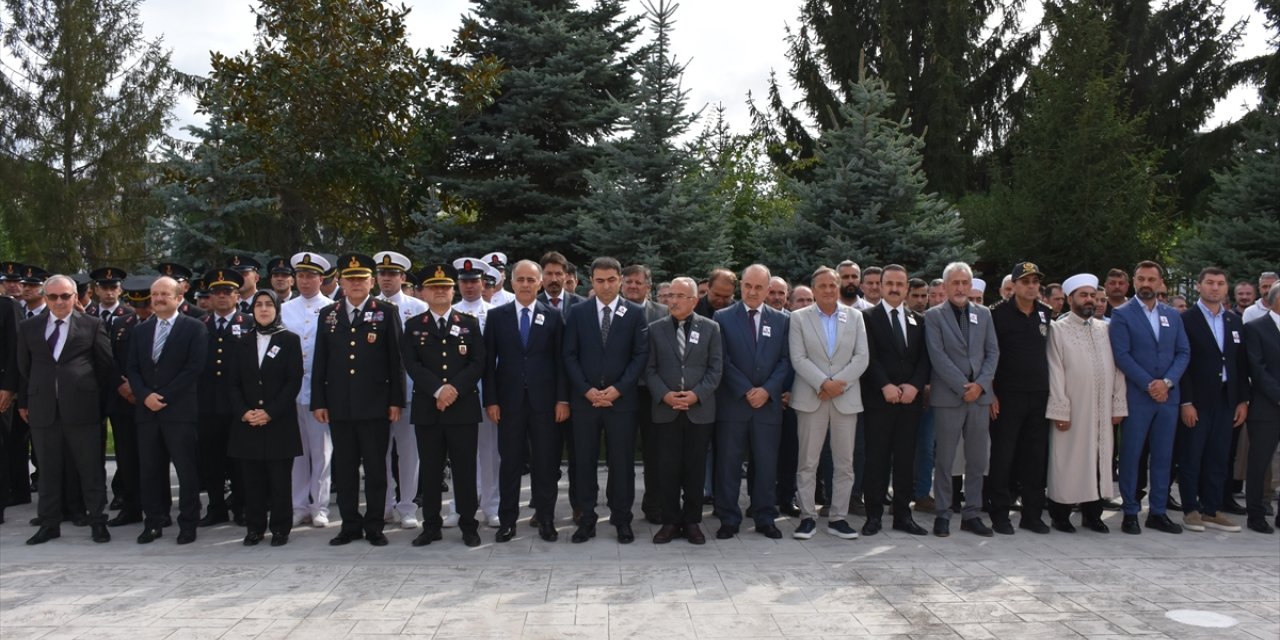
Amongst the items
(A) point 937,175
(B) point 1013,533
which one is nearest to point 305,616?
(B) point 1013,533

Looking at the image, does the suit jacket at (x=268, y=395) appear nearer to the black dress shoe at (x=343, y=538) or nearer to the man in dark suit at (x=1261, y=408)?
the black dress shoe at (x=343, y=538)

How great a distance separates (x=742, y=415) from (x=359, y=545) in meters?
3.01

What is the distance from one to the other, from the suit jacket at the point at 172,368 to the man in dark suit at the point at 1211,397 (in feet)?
25.5

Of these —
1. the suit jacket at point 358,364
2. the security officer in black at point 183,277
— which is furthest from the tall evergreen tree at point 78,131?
the suit jacket at point 358,364

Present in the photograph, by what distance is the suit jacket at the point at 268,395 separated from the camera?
22.4ft

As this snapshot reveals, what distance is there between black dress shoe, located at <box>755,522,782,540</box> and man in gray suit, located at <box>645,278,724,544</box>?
50 cm

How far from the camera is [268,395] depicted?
6863 mm

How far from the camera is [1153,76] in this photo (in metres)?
24.7

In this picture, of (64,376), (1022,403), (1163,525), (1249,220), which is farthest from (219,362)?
(1249,220)

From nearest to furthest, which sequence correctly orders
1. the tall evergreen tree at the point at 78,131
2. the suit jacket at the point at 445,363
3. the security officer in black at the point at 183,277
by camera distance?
1. the suit jacket at the point at 445,363
2. the security officer in black at the point at 183,277
3. the tall evergreen tree at the point at 78,131

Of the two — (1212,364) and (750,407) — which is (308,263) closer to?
(750,407)

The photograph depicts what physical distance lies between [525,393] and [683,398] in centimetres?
120

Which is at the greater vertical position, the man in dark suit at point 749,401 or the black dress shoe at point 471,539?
the man in dark suit at point 749,401

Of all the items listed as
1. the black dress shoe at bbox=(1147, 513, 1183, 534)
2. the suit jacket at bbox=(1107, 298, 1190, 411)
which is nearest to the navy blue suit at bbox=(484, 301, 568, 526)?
the suit jacket at bbox=(1107, 298, 1190, 411)
